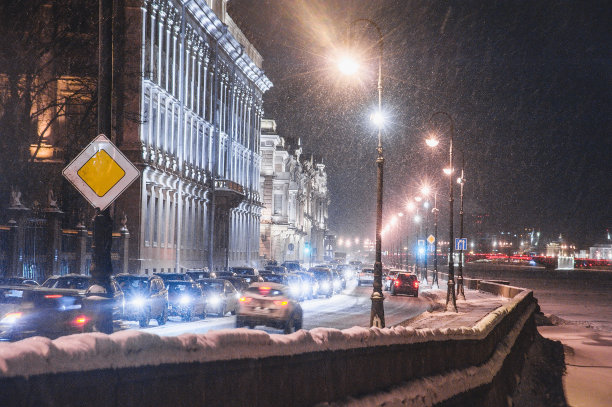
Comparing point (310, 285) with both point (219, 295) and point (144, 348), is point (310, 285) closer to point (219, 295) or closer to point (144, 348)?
point (219, 295)

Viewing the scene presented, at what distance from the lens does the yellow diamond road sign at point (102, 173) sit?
30.6 feet

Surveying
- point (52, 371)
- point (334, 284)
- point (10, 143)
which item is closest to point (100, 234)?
point (52, 371)

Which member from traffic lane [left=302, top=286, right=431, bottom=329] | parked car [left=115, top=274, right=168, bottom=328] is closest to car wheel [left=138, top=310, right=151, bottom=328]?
parked car [left=115, top=274, right=168, bottom=328]

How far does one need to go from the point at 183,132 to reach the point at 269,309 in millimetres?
39577

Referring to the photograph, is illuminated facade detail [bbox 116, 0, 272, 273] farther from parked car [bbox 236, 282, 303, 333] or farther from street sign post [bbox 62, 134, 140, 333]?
street sign post [bbox 62, 134, 140, 333]

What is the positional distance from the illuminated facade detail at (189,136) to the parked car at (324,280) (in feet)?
33.2

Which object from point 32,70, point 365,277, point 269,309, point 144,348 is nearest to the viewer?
point 144,348

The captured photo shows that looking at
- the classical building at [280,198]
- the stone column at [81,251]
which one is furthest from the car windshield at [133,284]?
the classical building at [280,198]

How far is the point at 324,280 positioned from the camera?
188 ft

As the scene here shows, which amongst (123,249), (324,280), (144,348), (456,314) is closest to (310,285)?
(324,280)

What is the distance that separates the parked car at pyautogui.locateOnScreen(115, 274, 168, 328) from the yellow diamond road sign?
17.9 meters

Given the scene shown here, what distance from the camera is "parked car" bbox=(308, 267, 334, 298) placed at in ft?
184

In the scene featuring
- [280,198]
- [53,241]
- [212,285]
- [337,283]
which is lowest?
[337,283]

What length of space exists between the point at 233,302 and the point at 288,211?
272 ft
